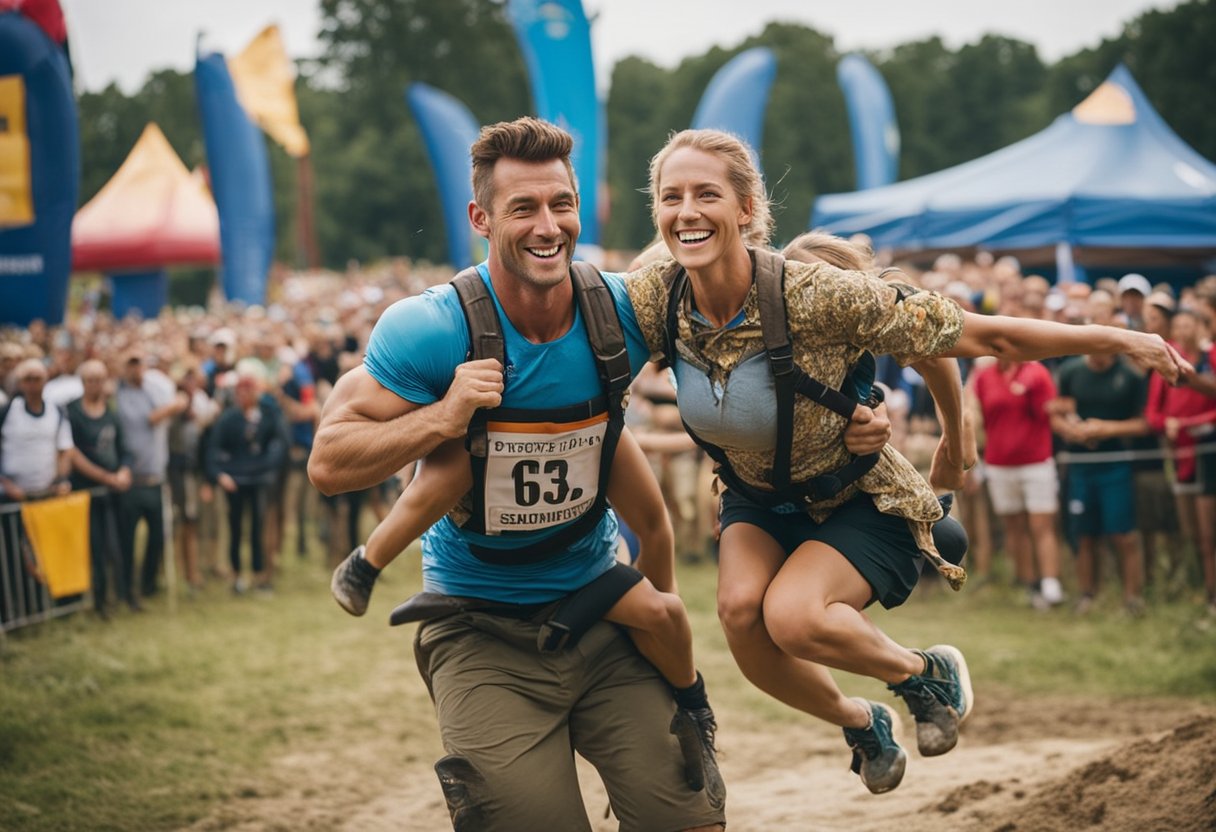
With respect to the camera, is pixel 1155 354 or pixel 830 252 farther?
pixel 830 252

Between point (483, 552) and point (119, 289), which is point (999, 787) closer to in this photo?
point (483, 552)

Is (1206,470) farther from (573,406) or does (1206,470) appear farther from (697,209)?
(573,406)

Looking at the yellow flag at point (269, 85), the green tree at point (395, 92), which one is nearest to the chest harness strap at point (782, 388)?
the yellow flag at point (269, 85)

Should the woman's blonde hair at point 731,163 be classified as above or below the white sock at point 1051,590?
above

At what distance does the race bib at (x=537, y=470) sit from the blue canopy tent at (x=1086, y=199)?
1111 centimetres

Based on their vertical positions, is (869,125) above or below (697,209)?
above

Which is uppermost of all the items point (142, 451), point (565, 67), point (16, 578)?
point (565, 67)

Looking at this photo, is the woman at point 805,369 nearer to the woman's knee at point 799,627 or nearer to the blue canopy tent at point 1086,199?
the woman's knee at point 799,627

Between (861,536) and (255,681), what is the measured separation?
221 inches

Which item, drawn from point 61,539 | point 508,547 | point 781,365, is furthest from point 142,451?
point 781,365

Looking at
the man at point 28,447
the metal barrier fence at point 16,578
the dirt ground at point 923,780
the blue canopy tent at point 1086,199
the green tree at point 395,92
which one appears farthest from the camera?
the green tree at point 395,92

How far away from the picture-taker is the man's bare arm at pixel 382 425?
3404 millimetres

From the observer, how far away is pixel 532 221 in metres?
3.64

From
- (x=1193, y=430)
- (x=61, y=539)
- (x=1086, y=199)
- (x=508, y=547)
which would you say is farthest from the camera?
(x=1086, y=199)
